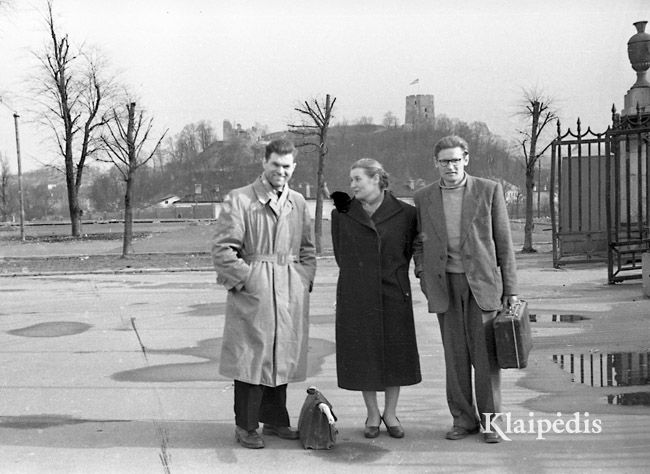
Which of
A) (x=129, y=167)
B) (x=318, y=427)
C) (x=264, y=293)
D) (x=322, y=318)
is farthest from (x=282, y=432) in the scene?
(x=129, y=167)

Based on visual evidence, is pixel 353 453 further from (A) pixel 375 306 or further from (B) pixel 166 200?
(B) pixel 166 200

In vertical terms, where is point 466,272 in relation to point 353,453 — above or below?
above

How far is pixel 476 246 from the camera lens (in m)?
5.06

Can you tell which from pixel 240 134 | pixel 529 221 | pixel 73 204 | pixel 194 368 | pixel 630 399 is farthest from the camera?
pixel 240 134

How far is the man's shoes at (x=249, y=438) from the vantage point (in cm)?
495

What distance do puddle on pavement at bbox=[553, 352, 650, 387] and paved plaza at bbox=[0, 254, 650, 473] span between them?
0.02 metres

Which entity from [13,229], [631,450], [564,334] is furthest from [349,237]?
[13,229]

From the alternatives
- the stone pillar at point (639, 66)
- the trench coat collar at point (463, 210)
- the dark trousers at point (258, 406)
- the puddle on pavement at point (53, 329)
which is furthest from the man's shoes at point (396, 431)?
the stone pillar at point (639, 66)

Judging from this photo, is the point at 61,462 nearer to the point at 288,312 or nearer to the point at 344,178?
the point at 288,312

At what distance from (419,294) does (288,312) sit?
8022 mm

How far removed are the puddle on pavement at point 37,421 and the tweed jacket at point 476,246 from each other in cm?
254

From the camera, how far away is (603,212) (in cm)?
1934

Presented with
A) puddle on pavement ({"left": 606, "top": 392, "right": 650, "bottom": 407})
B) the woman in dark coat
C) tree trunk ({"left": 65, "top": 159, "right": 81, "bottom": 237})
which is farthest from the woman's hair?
tree trunk ({"left": 65, "top": 159, "right": 81, "bottom": 237})

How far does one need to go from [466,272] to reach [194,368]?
335 cm
